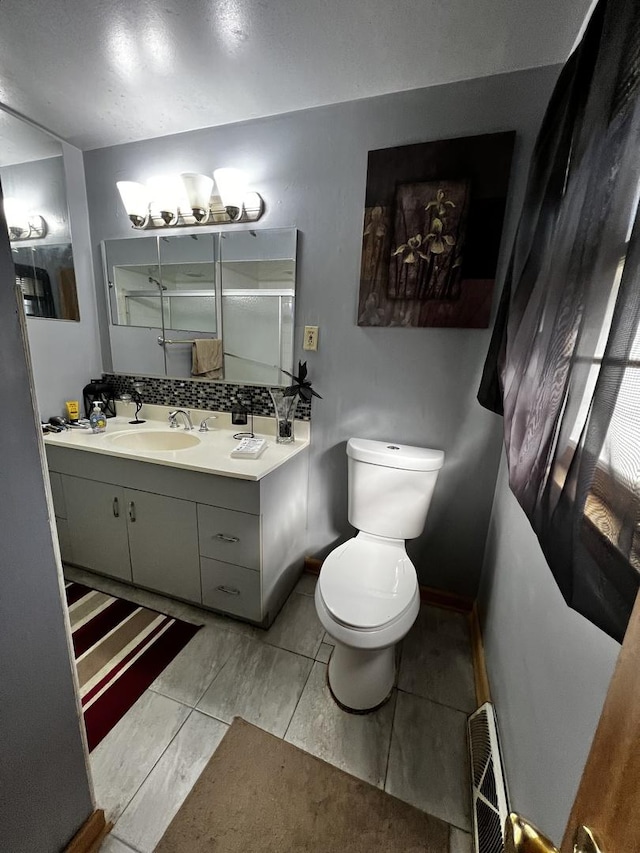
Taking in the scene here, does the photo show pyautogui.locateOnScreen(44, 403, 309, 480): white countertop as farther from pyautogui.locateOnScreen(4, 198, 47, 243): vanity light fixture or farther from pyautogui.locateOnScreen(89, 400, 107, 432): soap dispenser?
pyautogui.locateOnScreen(4, 198, 47, 243): vanity light fixture

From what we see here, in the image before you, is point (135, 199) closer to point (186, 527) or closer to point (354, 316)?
point (354, 316)

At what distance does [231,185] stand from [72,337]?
4.07 ft

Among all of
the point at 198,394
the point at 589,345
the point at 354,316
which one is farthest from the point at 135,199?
the point at 589,345

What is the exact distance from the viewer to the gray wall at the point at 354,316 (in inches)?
53.5

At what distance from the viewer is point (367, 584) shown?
120cm

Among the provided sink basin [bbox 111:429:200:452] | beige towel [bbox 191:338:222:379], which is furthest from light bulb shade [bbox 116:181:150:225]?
sink basin [bbox 111:429:200:452]

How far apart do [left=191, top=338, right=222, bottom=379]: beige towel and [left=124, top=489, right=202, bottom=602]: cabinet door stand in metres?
0.71

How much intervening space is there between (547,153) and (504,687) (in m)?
1.60

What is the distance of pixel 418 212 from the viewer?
4.45ft

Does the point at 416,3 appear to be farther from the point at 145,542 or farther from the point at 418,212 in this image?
the point at 145,542

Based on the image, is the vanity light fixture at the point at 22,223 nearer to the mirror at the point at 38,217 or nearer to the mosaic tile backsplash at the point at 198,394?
the mirror at the point at 38,217

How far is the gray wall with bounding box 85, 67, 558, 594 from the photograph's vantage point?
1.36 meters

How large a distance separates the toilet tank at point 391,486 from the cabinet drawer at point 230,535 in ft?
1.55

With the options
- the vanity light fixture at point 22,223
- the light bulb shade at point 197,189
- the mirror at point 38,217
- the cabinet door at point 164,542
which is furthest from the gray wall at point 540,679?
the vanity light fixture at point 22,223
